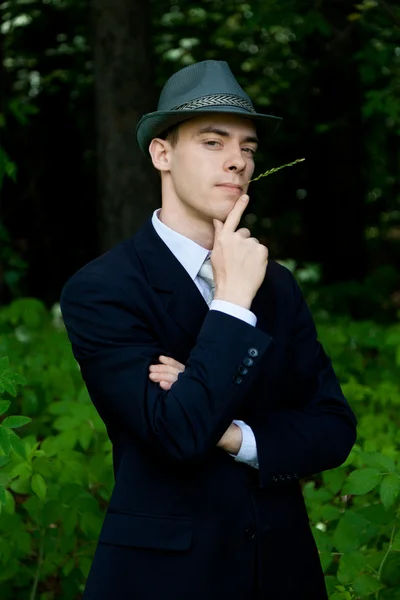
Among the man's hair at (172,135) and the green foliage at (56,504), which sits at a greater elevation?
the man's hair at (172,135)

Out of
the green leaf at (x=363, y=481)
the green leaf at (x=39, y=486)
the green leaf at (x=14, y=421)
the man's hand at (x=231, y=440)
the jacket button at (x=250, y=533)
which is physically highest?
the man's hand at (x=231, y=440)

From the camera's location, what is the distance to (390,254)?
758 inches

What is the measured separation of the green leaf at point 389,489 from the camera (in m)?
3.37

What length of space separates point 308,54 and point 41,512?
8.89 meters

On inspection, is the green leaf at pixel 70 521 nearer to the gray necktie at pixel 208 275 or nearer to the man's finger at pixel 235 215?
the gray necktie at pixel 208 275

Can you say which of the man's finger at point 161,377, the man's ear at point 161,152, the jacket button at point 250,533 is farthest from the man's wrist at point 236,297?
the jacket button at point 250,533

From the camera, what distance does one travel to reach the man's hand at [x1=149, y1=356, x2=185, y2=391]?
104 inches

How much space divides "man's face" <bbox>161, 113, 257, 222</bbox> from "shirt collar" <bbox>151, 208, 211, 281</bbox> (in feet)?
0.25

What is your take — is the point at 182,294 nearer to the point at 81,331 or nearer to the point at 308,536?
the point at 81,331

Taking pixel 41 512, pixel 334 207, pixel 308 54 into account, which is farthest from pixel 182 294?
pixel 334 207

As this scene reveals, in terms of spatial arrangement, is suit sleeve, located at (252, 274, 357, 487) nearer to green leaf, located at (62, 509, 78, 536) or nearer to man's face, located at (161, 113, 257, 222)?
man's face, located at (161, 113, 257, 222)

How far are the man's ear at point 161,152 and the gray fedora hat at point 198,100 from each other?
0.03 m

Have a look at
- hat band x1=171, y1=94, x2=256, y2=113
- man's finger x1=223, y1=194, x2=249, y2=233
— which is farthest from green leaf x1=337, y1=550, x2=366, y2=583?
hat band x1=171, y1=94, x2=256, y2=113

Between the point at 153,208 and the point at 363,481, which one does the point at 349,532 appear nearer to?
the point at 363,481
